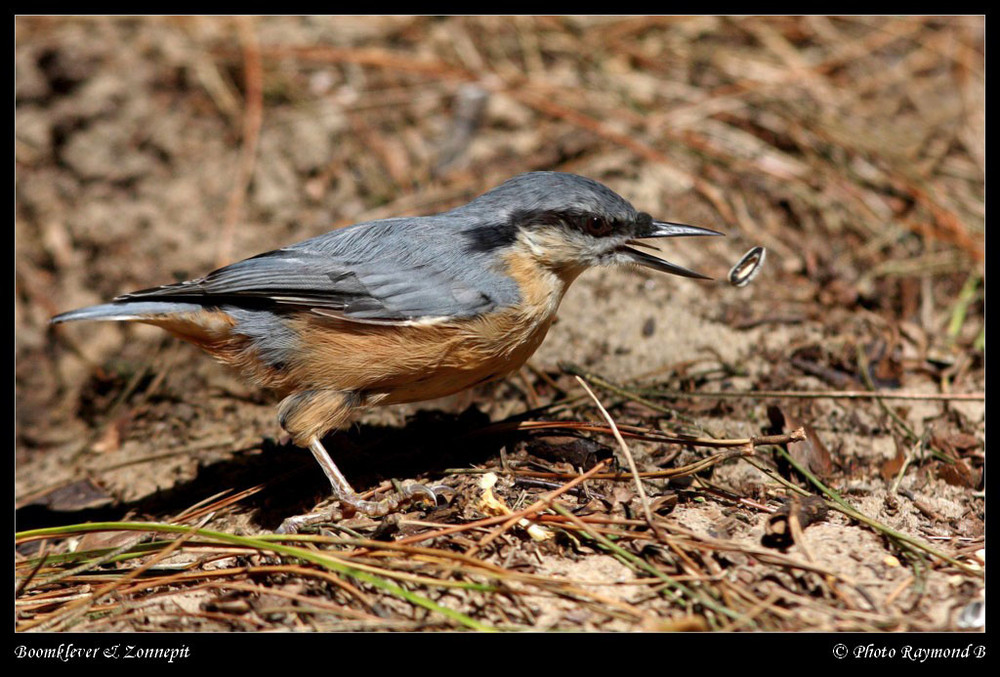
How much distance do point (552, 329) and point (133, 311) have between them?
2.00 meters

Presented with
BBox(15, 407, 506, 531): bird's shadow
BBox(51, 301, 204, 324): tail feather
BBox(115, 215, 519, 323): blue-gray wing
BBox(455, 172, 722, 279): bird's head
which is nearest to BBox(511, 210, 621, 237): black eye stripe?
BBox(455, 172, 722, 279): bird's head

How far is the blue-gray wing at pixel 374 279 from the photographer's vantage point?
3.42 meters

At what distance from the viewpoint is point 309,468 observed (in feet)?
13.0

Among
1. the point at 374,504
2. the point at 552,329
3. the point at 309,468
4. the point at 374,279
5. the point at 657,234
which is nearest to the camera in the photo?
the point at 374,504

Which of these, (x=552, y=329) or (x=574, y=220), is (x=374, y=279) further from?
(x=552, y=329)

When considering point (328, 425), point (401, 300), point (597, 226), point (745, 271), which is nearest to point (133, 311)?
point (328, 425)

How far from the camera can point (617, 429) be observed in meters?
3.46

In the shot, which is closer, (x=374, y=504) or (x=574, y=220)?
(x=374, y=504)

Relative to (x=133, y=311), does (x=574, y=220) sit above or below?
above

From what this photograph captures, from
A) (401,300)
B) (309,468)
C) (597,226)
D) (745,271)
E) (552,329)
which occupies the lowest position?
(309,468)

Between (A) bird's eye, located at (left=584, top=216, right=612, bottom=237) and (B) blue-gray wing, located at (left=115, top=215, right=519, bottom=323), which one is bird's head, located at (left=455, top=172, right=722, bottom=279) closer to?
(A) bird's eye, located at (left=584, top=216, right=612, bottom=237)

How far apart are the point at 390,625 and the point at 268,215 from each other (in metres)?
3.66

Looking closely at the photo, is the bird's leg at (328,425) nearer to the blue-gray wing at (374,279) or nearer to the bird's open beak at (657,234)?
the blue-gray wing at (374,279)

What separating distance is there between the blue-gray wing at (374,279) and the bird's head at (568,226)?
159 mm
